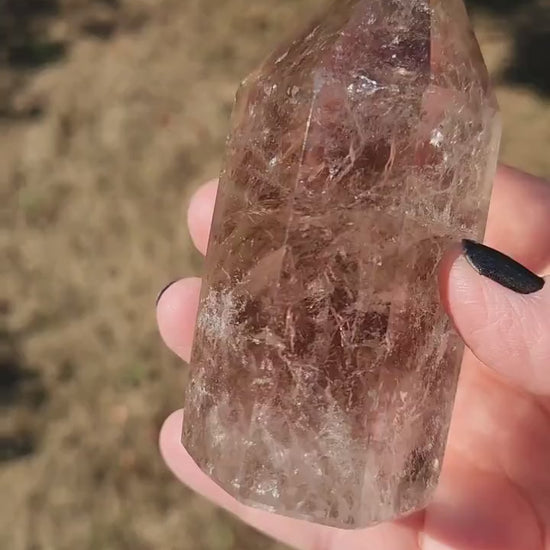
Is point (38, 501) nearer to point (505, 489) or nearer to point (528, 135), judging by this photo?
point (505, 489)

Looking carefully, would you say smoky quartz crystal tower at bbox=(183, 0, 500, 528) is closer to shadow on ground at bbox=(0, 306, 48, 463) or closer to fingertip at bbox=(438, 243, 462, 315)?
fingertip at bbox=(438, 243, 462, 315)

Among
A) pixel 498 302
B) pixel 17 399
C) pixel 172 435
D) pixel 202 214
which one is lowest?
pixel 17 399

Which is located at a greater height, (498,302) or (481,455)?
(498,302)

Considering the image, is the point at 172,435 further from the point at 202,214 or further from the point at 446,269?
the point at 446,269

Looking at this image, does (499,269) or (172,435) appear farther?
(172,435)

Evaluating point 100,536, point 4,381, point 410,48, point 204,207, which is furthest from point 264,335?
point 4,381

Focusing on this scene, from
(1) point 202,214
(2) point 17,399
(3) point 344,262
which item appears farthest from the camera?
(2) point 17,399

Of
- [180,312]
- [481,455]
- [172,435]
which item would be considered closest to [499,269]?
[481,455]

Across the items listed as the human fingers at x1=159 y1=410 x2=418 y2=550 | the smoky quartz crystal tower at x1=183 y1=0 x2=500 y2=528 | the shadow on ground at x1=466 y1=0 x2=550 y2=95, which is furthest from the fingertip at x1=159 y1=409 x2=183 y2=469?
the shadow on ground at x1=466 y1=0 x2=550 y2=95
